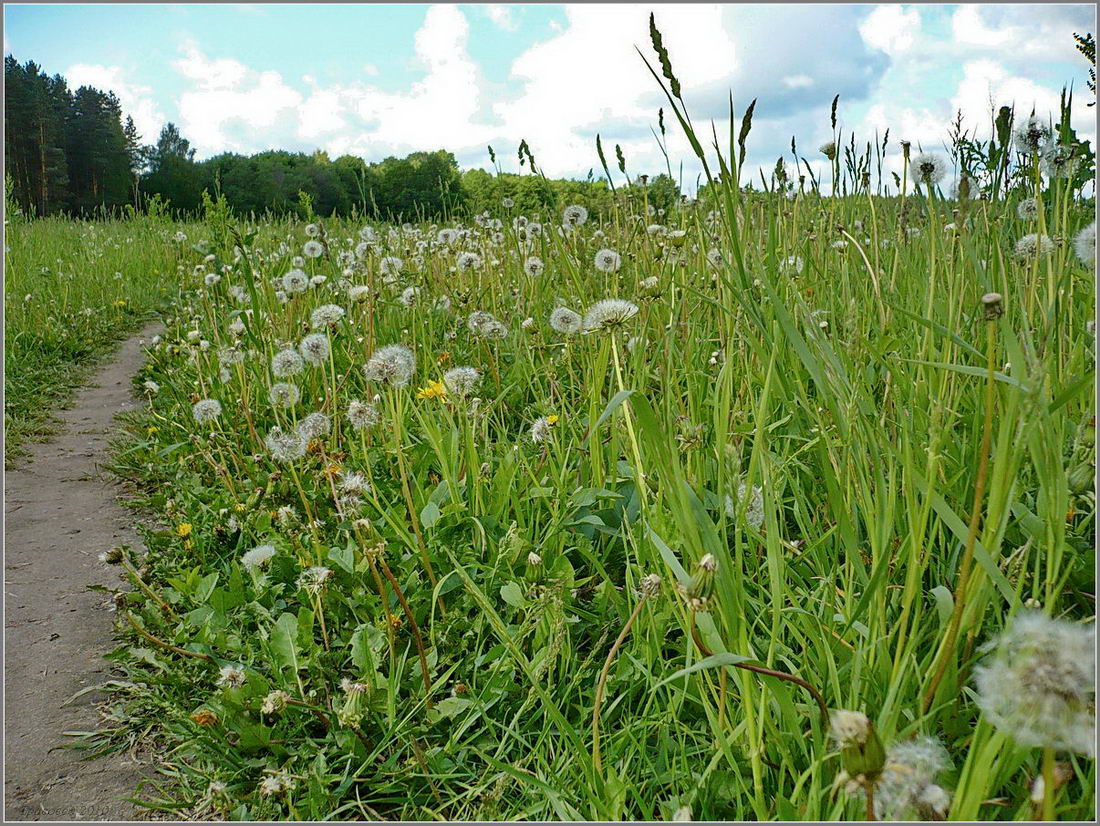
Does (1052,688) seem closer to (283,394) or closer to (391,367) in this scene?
(391,367)

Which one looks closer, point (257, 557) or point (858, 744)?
point (858, 744)

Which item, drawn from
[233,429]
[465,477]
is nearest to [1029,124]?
[465,477]

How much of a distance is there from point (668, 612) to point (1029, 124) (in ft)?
5.01

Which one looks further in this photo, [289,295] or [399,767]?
[289,295]

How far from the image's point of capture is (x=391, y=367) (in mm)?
1631

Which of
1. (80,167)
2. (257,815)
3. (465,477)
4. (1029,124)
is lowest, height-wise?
(257,815)

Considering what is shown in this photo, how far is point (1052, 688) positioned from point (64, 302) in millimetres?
6293

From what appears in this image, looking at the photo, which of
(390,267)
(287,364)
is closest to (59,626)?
(287,364)

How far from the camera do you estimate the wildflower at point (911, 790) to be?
734 millimetres

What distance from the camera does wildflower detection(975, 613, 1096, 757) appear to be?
1.92 feet

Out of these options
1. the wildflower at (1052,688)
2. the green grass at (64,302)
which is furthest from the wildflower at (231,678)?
the green grass at (64,302)

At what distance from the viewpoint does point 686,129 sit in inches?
42.0

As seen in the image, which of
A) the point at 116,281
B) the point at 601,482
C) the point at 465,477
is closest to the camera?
the point at 601,482

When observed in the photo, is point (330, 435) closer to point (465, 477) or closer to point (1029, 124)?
point (465, 477)
